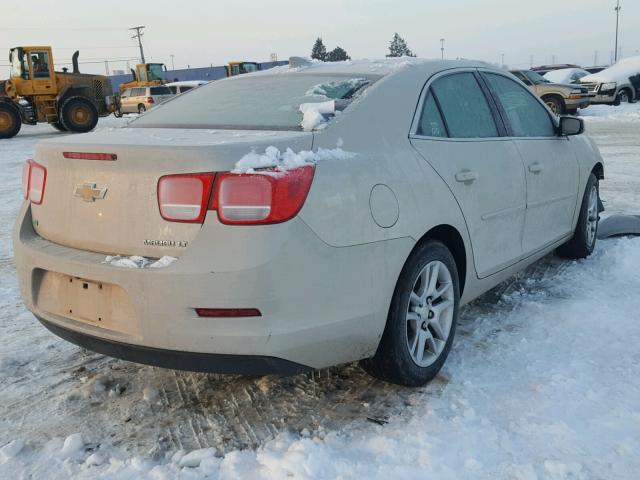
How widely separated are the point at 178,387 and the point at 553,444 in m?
1.68

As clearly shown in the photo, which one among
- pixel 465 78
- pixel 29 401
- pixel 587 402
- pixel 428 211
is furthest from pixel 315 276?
pixel 465 78

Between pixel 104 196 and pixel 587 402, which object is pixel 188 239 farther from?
pixel 587 402

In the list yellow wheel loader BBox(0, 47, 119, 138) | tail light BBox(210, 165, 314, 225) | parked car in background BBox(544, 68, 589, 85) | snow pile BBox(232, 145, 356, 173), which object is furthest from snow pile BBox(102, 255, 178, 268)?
parked car in background BBox(544, 68, 589, 85)

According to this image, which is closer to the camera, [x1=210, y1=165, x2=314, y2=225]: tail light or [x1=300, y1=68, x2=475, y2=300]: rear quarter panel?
[x1=210, y1=165, x2=314, y2=225]: tail light

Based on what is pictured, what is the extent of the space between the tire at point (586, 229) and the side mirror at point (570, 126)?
0.64 metres

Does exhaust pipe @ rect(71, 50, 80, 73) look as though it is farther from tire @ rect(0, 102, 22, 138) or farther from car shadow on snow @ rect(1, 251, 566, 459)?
car shadow on snow @ rect(1, 251, 566, 459)

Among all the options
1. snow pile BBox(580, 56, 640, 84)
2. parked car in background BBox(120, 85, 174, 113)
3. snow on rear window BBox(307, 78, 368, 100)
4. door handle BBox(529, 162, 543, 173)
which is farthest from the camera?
parked car in background BBox(120, 85, 174, 113)

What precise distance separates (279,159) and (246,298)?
1.73ft

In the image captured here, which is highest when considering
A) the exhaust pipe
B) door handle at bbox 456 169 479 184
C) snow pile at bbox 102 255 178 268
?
the exhaust pipe

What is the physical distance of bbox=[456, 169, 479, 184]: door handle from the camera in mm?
3116

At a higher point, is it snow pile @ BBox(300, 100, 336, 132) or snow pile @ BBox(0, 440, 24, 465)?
snow pile @ BBox(300, 100, 336, 132)

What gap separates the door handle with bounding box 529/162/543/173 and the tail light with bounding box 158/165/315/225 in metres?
2.02

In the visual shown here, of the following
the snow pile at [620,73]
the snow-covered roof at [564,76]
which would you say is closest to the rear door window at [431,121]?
the snow pile at [620,73]

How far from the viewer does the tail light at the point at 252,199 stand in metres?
2.24
